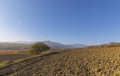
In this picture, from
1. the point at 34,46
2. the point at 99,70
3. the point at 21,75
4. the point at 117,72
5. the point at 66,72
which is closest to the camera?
the point at 117,72

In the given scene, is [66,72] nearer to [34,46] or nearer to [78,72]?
[78,72]

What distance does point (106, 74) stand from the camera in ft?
65.0

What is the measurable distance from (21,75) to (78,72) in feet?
28.7

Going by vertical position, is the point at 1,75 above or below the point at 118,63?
below

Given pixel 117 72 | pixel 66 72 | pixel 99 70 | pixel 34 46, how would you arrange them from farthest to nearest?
pixel 34 46
pixel 66 72
pixel 99 70
pixel 117 72

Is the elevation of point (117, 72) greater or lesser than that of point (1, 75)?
greater

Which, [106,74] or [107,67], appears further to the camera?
[107,67]

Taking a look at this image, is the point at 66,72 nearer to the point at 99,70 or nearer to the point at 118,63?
the point at 99,70

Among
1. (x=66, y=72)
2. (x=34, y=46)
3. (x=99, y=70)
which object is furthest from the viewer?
(x=34, y=46)

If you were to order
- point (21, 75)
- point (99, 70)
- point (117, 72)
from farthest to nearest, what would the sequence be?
point (21, 75) < point (99, 70) < point (117, 72)

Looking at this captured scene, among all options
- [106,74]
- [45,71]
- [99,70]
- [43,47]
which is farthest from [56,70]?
[43,47]

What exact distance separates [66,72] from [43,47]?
35318 mm

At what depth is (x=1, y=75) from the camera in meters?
26.8

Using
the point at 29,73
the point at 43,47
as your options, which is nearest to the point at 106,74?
the point at 29,73
